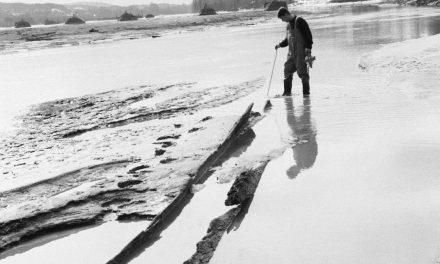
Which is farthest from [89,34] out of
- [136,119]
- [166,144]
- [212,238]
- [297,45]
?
[212,238]

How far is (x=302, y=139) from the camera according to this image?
659 centimetres

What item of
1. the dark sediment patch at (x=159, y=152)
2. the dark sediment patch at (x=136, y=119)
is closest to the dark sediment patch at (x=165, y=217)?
the dark sediment patch at (x=159, y=152)

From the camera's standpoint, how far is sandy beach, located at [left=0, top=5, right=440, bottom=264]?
3709 mm

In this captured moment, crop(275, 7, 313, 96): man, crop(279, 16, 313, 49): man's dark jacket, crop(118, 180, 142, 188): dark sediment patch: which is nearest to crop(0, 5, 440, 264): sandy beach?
crop(118, 180, 142, 188): dark sediment patch

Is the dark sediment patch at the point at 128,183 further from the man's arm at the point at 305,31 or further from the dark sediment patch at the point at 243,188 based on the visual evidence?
the man's arm at the point at 305,31

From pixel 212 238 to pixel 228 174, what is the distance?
1.57m

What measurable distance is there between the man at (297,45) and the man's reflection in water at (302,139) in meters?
0.87

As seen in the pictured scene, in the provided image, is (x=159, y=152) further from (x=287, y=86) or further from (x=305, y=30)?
(x=305, y=30)

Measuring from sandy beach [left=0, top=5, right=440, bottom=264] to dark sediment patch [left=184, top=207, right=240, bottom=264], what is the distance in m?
0.01

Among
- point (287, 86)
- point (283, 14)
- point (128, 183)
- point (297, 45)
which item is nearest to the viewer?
point (128, 183)

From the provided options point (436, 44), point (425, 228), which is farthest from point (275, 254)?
point (436, 44)

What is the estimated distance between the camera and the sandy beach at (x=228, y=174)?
12.2ft

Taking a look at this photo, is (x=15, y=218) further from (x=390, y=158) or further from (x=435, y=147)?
(x=435, y=147)

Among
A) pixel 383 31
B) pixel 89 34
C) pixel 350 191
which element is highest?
pixel 89 34
